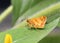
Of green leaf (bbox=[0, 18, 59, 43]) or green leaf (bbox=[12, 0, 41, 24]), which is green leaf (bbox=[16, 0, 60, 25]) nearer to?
green leaf (bbox=[12, 0, 41, 24])

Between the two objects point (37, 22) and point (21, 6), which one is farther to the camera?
point (21, 6)

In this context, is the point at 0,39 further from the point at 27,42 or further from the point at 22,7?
the point at 22,7

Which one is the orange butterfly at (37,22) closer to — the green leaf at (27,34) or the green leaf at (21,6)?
the green leaf at (27,34)

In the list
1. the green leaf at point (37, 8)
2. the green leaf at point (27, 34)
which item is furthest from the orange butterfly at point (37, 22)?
the green leaf at point (37, 8)

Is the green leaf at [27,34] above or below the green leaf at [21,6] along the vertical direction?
below

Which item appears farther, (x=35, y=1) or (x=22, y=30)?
(x=35, y=1)

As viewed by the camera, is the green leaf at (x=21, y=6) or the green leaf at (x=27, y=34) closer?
the green leaf at (x=27, y=34)

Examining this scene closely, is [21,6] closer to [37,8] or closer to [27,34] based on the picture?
[37,8]

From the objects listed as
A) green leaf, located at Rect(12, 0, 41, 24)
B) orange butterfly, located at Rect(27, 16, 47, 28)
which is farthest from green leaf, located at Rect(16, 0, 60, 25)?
orange butterfly, located at Rect(27, 16, 47, 28)

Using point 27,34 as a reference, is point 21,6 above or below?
above

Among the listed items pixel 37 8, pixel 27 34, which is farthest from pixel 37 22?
pixel 37 8

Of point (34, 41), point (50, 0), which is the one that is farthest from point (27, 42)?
point (50, 0)
